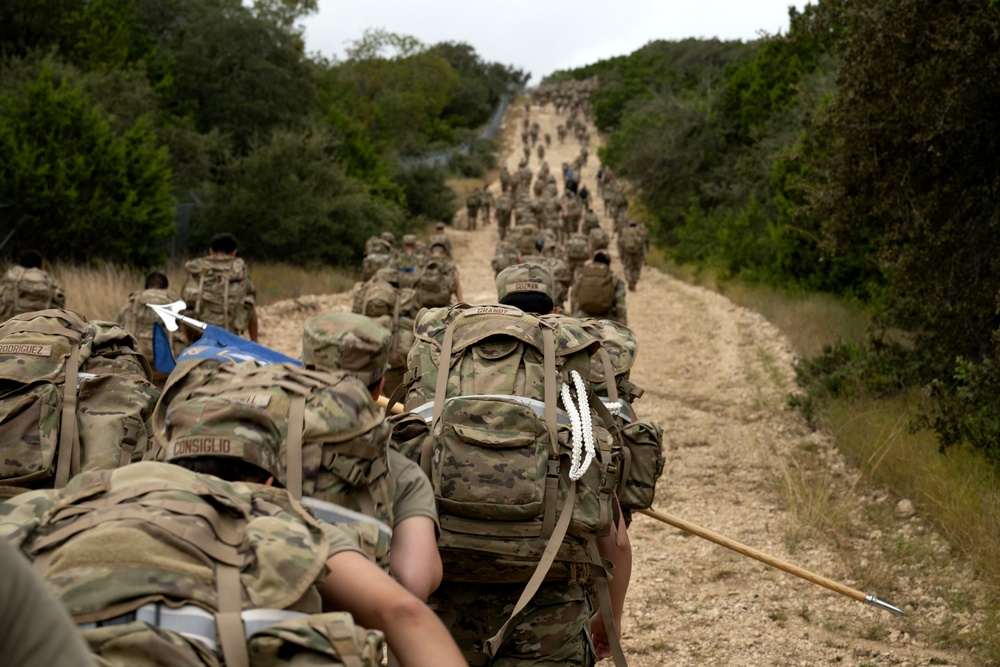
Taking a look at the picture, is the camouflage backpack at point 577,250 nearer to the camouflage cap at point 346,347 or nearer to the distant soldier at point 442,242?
the distant soldier at point 442,242

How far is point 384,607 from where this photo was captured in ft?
6.68

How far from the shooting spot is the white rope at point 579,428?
3.36 meters

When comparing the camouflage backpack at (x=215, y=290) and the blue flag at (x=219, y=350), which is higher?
the blue flag at (x=219, y=350)

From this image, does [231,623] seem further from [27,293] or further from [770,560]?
[27,293]

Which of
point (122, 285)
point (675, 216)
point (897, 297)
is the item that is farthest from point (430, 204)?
point (897, 297)

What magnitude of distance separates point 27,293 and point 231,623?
288 inches

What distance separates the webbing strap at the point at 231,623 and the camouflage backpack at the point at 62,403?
1803mm

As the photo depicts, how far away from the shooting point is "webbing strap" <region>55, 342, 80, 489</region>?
3413 millimetres

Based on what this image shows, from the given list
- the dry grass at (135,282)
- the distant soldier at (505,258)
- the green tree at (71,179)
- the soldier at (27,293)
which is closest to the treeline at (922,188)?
the distant soldier at (505,258)

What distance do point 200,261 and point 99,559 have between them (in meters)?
7.85

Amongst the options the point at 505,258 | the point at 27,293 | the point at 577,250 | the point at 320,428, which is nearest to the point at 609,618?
the point at 320,428

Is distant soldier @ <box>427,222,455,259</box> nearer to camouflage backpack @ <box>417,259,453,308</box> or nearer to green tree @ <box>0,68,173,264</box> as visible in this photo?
camouflage backpack @ <box>417,259,453,308</box>

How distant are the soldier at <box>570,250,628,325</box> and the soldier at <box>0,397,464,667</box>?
863 cm

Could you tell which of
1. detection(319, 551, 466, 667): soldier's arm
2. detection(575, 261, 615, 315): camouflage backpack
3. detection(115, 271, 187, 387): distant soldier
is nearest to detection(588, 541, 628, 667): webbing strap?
detection(319, 551, 466, 667): soldier's arm
